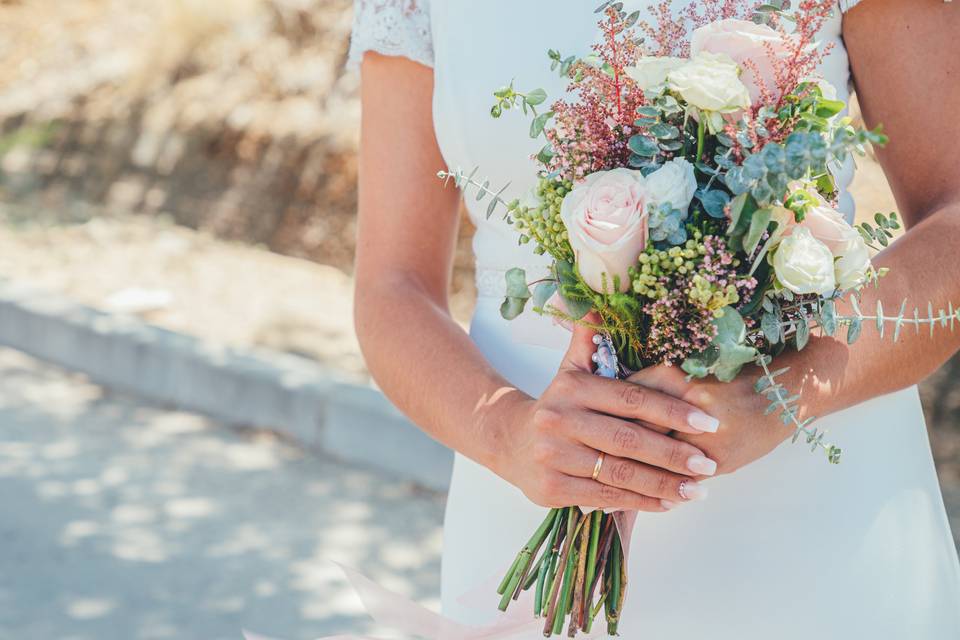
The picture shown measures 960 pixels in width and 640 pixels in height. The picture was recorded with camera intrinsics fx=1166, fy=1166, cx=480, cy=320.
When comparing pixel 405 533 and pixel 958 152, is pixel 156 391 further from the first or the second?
pixel 958 152

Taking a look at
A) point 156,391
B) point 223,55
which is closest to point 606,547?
point 156,391

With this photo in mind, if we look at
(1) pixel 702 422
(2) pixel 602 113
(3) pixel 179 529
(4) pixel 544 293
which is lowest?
(3) pixel 179 529

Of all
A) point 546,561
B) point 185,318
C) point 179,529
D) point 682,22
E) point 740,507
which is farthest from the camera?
point 185,318

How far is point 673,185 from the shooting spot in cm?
133

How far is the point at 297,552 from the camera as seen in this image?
14.8 ft

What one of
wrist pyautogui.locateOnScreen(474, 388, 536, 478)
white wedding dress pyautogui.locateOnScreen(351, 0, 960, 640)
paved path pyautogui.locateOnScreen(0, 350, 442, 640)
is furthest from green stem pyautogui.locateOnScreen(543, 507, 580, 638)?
paved path pyautogui.locateOnScreen(0, 350, 442, 640)

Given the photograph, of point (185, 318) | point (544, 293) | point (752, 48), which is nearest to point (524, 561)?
point (544, 293)

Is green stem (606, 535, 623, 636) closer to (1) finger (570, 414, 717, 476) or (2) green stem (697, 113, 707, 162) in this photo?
(1) finger (570, 414, 717, 476)

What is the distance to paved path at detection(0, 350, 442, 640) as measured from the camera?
408 centimetres

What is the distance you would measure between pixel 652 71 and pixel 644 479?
0.50 metres

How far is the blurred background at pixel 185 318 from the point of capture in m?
4.32

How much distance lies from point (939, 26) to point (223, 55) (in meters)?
7.39

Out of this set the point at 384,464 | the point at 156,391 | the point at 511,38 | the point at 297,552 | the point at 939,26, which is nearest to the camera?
the point at 939,26

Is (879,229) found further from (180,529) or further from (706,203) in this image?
(180,529)
